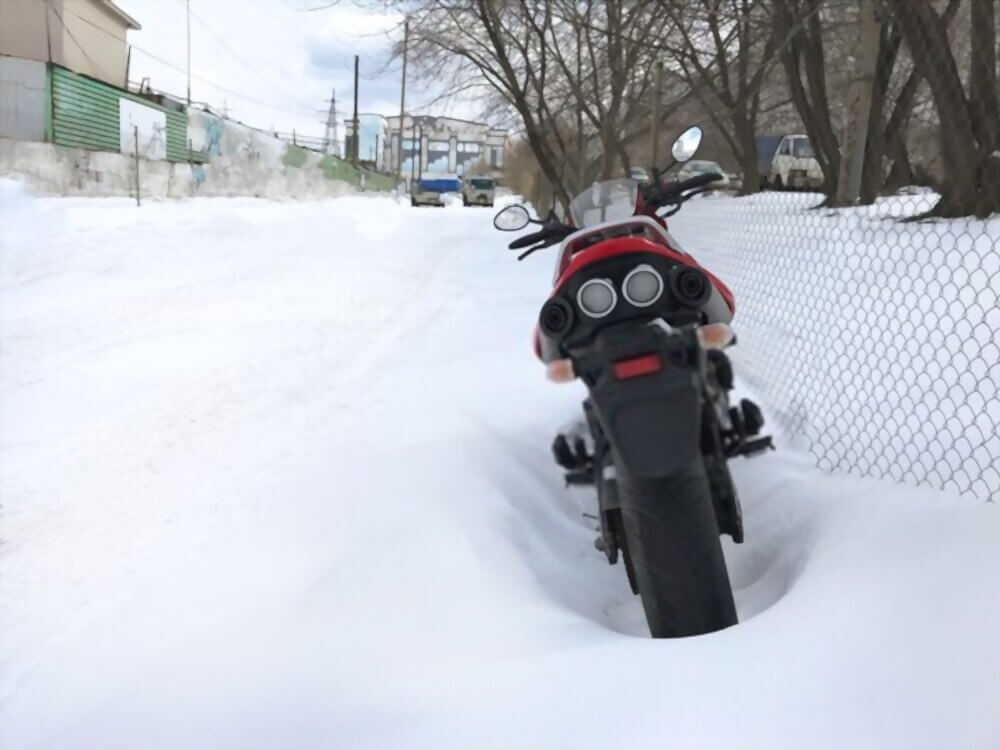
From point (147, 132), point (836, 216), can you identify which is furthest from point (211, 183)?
point (836, 216)

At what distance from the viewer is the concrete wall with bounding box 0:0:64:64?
80.4 feet

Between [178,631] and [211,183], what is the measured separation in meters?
28.6

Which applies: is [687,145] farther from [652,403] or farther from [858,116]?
[858,116]

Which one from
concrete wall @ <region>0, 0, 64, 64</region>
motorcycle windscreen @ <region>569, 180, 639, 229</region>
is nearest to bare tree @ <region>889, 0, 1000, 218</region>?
motorcycle windscreen @ <region>569, 180, 639, 229</region>

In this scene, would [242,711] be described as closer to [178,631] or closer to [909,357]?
[178,631]

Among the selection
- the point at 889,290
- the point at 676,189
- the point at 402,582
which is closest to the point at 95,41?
the point at 889,290

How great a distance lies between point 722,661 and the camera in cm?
201

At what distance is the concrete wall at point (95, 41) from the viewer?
87.9 feet

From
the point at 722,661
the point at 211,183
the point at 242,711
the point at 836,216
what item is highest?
the point at 211,183

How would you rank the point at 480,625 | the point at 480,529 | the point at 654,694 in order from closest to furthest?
the point at 654,694 → the point at 480,625 → the point at 480,529

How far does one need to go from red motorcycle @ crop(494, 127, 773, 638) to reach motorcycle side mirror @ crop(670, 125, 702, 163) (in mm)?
795

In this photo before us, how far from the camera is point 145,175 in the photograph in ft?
75.3

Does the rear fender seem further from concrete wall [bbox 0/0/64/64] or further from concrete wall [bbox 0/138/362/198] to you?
concrete wall [bbox 0/0/64/64]

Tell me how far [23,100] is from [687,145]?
21276mm
